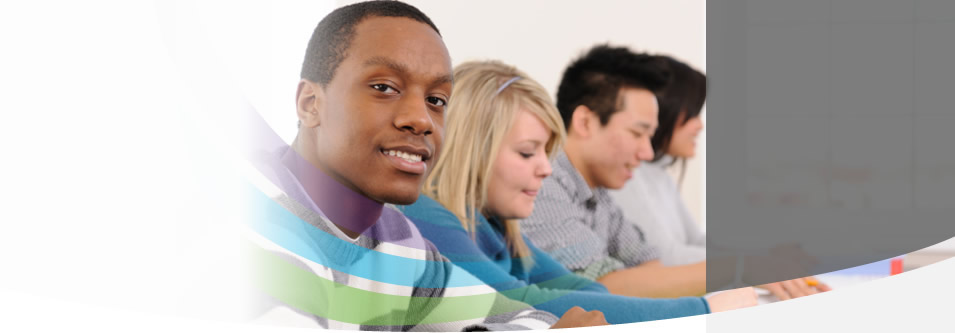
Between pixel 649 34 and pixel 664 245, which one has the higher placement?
pixel 649 34

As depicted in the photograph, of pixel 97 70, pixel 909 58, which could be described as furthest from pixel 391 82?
pixel 909 58

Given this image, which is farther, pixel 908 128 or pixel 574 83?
pixel 908 128

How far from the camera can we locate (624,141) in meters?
1.30

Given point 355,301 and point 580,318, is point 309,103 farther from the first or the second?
point 580,318

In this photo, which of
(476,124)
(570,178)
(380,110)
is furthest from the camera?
(570,178)

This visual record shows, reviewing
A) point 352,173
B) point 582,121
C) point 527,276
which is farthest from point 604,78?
point 352,173

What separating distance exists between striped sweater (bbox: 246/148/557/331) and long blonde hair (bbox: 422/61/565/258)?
69 millimetres

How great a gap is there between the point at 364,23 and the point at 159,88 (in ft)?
0.76

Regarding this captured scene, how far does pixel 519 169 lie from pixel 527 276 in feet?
0.46

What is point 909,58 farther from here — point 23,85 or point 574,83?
point 23,85

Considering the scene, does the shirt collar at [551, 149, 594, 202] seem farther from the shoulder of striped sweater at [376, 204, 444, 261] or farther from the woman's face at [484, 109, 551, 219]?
the shoulder of striped sweater at [376, 204, 444, 261]

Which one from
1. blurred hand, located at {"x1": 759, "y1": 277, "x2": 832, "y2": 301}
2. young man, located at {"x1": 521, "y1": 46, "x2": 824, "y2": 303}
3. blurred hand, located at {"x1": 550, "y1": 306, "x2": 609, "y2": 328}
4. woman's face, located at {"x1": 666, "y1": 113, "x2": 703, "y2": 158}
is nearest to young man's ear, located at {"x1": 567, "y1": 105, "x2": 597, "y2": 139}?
young man, located at {"x1": 521, "y1": 46, "x2": 824, "y2": 303}

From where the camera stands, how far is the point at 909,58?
1.37m

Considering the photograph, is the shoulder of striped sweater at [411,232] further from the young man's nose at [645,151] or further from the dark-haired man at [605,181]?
the young man's nose at [645,151]
